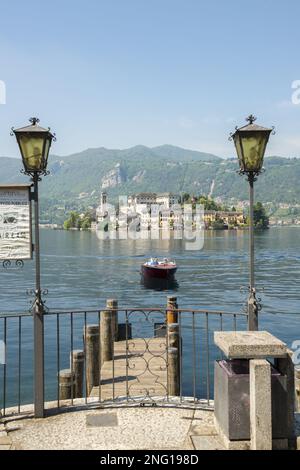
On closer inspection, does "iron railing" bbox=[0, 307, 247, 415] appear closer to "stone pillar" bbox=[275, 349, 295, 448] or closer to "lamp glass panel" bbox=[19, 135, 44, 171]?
"stone pillar" bbox=[275, 349, 295, 448]

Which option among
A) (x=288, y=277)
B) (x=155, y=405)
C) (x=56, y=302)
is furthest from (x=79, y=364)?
(x=288, y=277)

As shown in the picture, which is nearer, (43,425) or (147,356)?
(43,425)

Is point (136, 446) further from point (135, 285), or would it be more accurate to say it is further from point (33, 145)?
point (135, 285)

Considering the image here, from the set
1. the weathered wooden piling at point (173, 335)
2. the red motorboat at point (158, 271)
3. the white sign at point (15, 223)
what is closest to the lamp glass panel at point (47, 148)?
the white sign at point (15, 223)

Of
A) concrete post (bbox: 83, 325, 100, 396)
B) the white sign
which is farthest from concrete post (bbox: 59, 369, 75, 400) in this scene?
the white sign

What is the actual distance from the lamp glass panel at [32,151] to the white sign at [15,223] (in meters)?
0.38

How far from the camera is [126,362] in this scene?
953 centimetres

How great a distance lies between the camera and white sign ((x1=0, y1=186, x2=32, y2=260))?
312 inches

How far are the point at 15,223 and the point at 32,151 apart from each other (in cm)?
114

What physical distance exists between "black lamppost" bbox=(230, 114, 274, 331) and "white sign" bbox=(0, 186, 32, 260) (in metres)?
3.48

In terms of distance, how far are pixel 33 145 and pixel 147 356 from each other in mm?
10302

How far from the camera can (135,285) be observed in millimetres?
55875

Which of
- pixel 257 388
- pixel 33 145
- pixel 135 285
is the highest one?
pixel 33 145
